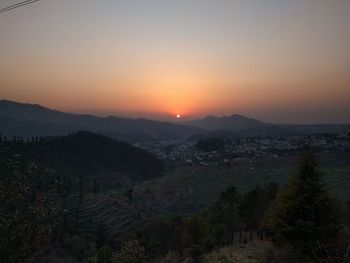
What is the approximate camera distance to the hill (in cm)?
13350

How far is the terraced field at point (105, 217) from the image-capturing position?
256ft

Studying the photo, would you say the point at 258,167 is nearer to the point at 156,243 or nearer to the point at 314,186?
the point at 156,243

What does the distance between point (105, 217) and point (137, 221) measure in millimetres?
7412

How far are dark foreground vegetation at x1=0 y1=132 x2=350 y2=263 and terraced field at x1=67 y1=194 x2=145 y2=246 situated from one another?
0.23m

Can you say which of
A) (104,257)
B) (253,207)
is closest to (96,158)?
(104,257)

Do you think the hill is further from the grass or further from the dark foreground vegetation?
the grass

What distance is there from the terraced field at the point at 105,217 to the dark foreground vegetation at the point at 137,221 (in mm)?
234

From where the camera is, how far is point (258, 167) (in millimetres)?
148750

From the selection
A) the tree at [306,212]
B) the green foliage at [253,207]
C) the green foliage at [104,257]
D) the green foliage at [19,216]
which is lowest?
the green foliage at [104,257]

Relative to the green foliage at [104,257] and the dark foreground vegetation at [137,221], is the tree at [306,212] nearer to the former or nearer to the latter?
the dark foreground vegetation at [137,221]

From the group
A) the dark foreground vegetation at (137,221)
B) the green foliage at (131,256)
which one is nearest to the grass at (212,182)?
the dark foreground vegetation at (137,221)

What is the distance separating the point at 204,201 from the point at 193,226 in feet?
238

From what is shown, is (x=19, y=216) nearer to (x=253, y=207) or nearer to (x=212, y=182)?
(x=253, y=207)

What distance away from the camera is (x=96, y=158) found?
164375 mm
